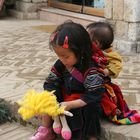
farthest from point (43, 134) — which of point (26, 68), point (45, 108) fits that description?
point (26, 68)

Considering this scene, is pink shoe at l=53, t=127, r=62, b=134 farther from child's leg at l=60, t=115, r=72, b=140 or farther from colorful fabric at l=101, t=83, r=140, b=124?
colorful fabric at l=101, t=83, r=140, b=124

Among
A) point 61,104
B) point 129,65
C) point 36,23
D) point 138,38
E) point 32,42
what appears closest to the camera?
point 61,104

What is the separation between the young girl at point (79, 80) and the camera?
10.5 ft

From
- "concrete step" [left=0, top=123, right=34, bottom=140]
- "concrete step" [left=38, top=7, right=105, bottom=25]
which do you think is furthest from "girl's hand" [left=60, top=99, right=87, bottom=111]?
"concrete step" [left=38, top=7, right=105, bottom=25]

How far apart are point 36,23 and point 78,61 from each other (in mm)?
6192

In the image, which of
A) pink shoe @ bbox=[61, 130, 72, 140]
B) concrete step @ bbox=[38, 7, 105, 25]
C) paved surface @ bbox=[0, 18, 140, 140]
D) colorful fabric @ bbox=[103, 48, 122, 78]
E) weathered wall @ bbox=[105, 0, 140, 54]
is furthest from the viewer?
concrete step @ bbox=[38, 7, 105, 25]

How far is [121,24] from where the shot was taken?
649 centimetres

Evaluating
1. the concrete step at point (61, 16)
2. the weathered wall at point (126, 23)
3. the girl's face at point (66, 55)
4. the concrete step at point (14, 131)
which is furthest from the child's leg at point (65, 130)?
the concrete step at point (61, 16)

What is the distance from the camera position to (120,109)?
352 centimetres

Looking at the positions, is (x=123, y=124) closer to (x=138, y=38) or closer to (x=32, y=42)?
(x=138, y=38)

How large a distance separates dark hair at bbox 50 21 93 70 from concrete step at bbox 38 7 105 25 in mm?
5073

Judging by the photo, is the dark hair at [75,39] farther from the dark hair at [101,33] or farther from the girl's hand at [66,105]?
the girl's hand at [66,105]

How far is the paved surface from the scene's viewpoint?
4184 mm

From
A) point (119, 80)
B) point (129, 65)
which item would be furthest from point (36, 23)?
point (119, 80)
